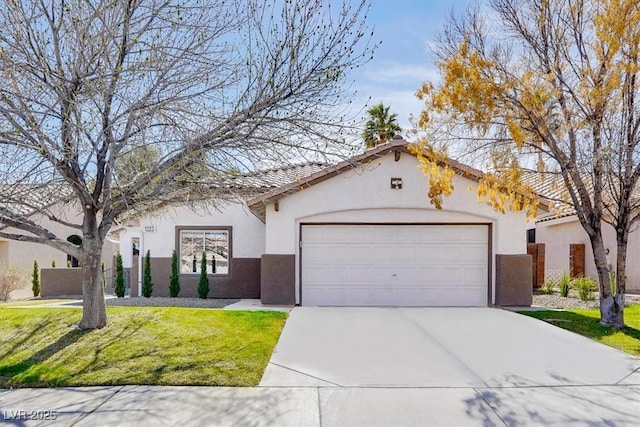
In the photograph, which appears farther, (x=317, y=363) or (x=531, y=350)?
(x=531, y=350)

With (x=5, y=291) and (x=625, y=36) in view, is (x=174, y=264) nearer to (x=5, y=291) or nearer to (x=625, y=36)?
(x=5, y=291)

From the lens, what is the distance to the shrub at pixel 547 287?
60.7 ft

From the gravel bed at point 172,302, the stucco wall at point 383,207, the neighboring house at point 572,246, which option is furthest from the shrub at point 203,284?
the neighboring house at point 572,246

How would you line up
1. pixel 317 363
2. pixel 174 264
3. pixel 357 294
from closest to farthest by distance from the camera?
pixel 317 363, pixel 357 294, pixel 174 264

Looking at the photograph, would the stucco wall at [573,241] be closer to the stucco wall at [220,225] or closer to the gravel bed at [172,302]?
the stucco wall at [220,225]

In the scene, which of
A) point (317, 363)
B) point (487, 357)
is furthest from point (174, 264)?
point (487, 357)

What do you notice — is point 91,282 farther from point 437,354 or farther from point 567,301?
point 567,301

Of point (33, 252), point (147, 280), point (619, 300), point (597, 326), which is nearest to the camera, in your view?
point (619, 300)

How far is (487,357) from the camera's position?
8406mm

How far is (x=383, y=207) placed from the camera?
14.2m

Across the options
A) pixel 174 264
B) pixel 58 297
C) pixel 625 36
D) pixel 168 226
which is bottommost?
pixel 58 297

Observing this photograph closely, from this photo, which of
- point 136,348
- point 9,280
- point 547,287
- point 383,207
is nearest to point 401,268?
point 383,207

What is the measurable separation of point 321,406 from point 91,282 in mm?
5564

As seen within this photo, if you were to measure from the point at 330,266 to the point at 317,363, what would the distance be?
654 cm
